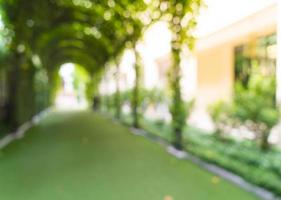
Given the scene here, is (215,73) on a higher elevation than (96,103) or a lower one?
higher

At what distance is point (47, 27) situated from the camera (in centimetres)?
1928

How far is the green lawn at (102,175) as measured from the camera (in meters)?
6.27

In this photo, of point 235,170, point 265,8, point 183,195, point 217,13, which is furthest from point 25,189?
point 217,13

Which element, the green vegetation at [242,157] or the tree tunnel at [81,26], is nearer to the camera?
the green vegetation at [242,157]

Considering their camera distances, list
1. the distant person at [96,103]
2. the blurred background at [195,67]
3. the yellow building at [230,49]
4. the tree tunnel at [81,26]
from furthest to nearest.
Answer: the distant person at [96,103], the yellow building at [230,49], the tree tunnel at [81,26], the blurred background at [195,67]

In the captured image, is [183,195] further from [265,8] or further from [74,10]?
[74,10]

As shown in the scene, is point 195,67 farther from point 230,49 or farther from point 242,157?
point 242,157

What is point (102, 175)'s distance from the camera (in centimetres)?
762

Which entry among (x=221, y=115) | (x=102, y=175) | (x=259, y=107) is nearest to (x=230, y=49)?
(x=221, y=115)

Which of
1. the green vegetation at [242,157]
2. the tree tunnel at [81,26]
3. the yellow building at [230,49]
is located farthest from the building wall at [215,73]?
the green vegetation at [242,157]

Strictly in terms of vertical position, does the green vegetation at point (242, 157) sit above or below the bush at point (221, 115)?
below

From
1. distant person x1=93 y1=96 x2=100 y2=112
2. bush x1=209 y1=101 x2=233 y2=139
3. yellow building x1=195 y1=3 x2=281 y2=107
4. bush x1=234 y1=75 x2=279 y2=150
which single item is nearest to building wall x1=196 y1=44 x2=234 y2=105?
yellow building x1=195 y1=3 x2=281 y2=107

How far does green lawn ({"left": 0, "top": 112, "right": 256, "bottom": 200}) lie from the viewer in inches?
→ 247

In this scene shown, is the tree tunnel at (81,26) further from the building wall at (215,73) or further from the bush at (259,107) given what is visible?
the building wall at (215,73)
